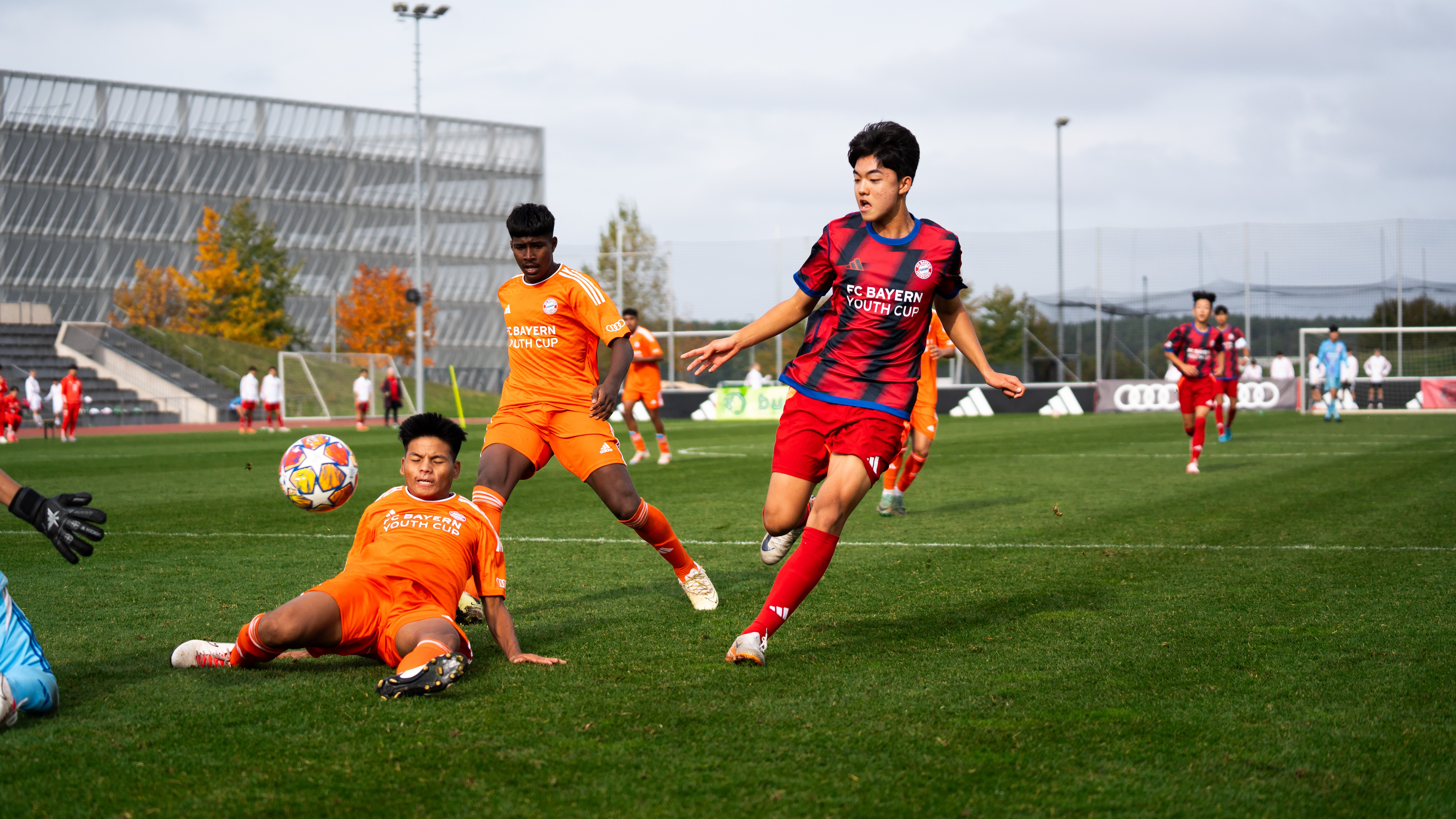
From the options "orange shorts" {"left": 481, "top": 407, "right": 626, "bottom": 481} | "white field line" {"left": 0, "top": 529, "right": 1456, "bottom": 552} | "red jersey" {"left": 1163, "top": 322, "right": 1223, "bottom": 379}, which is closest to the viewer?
"orange shorts" {"left": 481, "top": 407, "right": 626, "bottom": 481}

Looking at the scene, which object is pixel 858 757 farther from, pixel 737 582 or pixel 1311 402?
pixel 1311 402

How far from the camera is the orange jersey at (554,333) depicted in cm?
609

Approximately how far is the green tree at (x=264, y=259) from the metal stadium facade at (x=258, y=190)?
7275 mm

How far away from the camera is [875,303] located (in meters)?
4.91

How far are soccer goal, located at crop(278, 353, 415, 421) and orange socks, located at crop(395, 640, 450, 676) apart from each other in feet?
121

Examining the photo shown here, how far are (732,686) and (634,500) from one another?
1.90m

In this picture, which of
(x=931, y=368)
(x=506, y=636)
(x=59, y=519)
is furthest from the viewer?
(x=931, y=368)

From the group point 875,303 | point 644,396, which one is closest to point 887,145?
point 875,303

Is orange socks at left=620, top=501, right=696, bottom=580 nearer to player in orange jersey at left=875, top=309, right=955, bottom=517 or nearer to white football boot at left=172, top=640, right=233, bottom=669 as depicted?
white football boot at left=172, top=640, right=233, bottom=669

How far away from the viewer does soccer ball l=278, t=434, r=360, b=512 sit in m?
5.58

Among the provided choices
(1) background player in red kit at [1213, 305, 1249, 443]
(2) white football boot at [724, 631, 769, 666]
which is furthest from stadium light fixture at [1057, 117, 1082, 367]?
(2) white football boot at [724, 631, 769, 666]

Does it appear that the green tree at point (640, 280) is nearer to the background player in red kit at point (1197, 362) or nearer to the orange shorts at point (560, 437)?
the background player in red kit at point (1197, 362)

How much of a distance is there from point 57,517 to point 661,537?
2972mm

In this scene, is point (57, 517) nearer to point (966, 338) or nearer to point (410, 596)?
point (410, 596)
